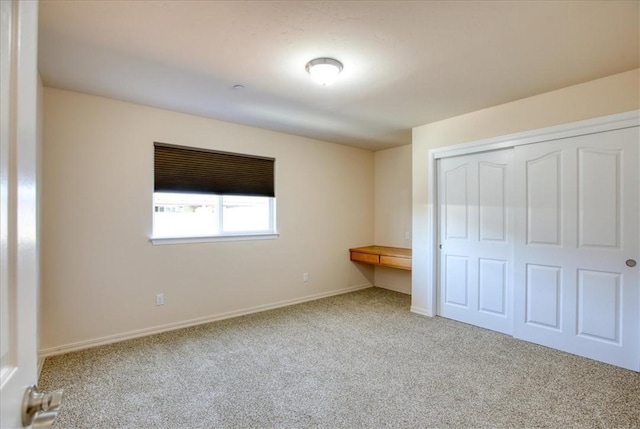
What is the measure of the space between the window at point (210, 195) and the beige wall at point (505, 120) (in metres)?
1.96

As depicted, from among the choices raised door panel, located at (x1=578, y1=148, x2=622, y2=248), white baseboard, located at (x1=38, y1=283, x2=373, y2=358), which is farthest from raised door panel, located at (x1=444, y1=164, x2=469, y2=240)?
white baseboard, located at (x1=38, y1=283, x2=373, y2=358)

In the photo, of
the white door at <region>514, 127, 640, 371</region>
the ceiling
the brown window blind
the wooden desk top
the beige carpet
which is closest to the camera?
the ceiling

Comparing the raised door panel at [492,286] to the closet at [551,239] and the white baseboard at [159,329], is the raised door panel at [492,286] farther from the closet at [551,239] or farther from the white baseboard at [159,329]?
the white baseboard at [159,329]

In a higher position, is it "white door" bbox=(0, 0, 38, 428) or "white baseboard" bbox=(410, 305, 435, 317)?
"white door" bbox=(0, 0, 38, 428)

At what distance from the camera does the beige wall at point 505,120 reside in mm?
2641

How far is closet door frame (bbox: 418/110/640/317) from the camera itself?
266cm

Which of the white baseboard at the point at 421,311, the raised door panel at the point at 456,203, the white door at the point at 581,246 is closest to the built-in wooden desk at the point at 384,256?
the white baseboard at the point at 421,311

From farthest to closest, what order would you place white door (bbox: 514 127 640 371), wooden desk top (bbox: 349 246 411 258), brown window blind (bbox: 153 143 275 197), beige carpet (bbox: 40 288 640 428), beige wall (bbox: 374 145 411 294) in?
beige wall (bbox: 374 145 411 294) < wooden desk top (bbox: 349 246 411 258) < brown window blind (bbox: 153 143 275 197) < white door (bbox: 514 127 640 371) < beige carpet (bbox: 40 288 640 428)

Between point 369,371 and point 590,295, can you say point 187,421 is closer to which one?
point 369,371

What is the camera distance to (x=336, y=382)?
2410 millimetres

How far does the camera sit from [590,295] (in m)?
2.79

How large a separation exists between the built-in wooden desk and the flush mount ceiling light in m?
2.73

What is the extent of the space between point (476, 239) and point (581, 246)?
955 millimetres

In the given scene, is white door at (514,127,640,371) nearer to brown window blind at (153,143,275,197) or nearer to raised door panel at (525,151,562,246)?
raised door panel at (525,151,562,246)
